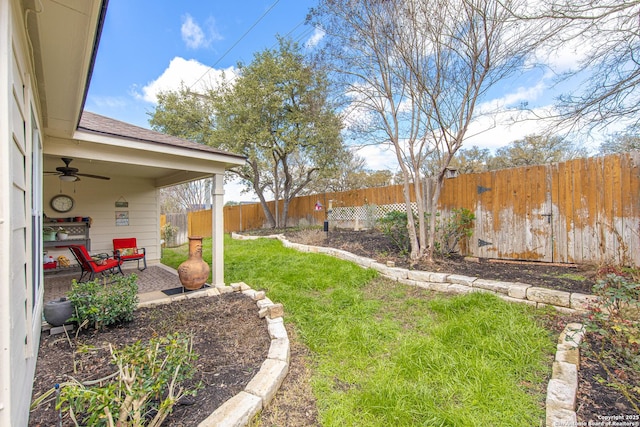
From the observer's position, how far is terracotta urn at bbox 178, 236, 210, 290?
4.22 metres

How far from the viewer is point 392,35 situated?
16.5ft

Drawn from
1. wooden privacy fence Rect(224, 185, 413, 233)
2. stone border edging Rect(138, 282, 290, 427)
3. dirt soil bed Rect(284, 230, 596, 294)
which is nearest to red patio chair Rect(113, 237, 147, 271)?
stone border edging Rect(138, 282, 290, 427)

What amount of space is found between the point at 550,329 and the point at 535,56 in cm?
435

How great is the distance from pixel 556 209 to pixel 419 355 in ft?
12.8

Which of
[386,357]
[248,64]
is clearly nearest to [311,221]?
[248,64]

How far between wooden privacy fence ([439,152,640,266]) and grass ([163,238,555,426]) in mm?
2056

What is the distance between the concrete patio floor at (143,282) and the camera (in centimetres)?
442

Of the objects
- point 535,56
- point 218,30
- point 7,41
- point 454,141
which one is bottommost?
point 7,41

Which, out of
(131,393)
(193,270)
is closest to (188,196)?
(193,270)

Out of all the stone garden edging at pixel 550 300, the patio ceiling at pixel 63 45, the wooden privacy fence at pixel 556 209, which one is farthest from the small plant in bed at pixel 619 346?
the patio ceiling at pixel 63 45

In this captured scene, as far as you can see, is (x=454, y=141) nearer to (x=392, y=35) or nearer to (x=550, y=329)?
(x=392, y=35)

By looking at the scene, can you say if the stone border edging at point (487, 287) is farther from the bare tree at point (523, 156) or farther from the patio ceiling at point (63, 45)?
the bare tree at point (523, 156)

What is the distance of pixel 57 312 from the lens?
2.83 m

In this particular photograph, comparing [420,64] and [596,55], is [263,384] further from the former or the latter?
[596,55]
